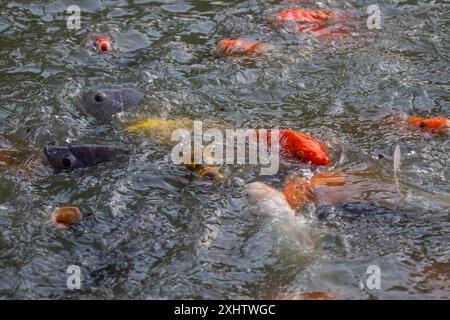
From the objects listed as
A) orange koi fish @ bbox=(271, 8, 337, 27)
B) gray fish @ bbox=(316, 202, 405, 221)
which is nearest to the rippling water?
gray fish @ bbox=(316, 202, 405, 221)

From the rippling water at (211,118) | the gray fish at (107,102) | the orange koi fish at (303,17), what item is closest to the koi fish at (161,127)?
the rippling water at (211,118)

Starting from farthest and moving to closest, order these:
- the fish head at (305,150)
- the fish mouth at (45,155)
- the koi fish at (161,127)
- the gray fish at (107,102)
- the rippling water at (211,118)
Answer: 1. the gray fish at (107,102)
2. the koi fish at (161,127)
3. the fish mouth at (45,155)
4. the fish head at (305,150)
5. the rippling water at (211,118)

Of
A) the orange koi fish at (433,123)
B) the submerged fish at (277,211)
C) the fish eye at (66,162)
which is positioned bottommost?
the submerged fish at (277,211)

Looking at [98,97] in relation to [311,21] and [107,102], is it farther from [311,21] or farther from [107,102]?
[311,21]

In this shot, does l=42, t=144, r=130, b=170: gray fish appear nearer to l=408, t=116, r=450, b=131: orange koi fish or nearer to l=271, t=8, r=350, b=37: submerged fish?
l=408, t=116, r=450, b=131: orange koi fish

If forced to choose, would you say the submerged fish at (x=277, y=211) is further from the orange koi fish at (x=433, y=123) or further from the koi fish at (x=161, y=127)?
the orange koi fish at (x=433, y=123)

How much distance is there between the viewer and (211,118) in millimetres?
5902

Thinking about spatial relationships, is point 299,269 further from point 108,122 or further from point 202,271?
point 108,122

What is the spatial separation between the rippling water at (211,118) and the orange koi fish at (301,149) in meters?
0.20

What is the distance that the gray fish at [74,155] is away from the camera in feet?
17.0

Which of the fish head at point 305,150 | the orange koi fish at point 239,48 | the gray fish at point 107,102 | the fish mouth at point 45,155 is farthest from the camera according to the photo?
the orange koi fish at point 239,48

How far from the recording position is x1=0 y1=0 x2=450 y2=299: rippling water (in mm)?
4254

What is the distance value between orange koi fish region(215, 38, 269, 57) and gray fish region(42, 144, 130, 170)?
206 centimetres

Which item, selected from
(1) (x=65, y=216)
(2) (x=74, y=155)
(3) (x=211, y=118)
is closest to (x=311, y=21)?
(3) (x=211, y=118)
